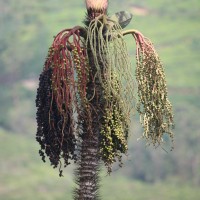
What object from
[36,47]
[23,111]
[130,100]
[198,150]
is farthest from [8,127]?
[130,100]

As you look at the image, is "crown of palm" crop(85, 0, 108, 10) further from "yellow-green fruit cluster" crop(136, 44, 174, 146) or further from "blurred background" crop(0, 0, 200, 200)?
"blurred background" crop(0, 0, 200, 200)

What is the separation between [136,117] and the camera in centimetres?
7844

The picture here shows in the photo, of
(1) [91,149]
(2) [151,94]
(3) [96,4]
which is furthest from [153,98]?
(3) [96,4]

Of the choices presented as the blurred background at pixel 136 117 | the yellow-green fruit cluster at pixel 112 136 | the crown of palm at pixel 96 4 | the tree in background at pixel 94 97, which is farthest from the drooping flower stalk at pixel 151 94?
the blurred background at pixel 136 117

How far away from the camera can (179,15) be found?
433 ft

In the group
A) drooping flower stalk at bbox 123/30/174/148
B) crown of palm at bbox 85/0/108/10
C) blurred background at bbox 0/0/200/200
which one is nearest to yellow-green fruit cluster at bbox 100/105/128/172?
drooping flower stalk at bbox 123/30/174/148

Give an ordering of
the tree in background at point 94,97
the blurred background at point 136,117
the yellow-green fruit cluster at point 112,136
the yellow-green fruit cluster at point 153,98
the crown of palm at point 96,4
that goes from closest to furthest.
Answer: the tree in background at point 94,97 → the yellow-green fruit cluster at point 112,136 → the yellow-green fruit cluster at point 153,98 → the crown of palm at point 96,4 → the blurred background at point 136,117

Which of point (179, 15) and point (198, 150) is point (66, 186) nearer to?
point (198, 150)

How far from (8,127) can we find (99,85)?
97971mm

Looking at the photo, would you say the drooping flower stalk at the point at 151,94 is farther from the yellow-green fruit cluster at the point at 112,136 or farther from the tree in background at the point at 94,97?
the yellow-green fruit cluster at the point at 112,136

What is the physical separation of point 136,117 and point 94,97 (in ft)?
229

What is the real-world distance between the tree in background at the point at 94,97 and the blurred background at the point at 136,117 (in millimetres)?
66686

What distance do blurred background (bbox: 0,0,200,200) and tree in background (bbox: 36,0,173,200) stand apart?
66.7 meters

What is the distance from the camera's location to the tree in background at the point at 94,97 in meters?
8.60
